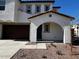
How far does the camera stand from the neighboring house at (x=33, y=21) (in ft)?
68.2

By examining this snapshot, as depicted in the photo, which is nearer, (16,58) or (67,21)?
(16,58)

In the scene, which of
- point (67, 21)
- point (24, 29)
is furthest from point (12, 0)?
point (67, 21)

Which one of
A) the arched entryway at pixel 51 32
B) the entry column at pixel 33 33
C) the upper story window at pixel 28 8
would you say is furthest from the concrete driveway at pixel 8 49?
the upper story window at pixel 28 8

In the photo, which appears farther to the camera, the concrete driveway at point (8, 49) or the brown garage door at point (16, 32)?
the brown garage door at point (16, 32)

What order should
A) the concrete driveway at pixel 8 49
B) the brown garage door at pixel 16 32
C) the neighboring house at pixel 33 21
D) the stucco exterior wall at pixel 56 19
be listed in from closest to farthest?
1. the concrete driveway at pixel 8 49
2. the stucco exterior wall at pixel 56 19
3. the neighboring house at pixel 33 21
4. the brown garage door at pixel 16 32

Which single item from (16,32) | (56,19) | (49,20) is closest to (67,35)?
(56,19)

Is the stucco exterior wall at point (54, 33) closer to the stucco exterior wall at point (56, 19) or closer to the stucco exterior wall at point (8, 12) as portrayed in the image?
the stucco exterior wall at point (56, 19)

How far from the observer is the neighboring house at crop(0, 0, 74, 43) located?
818 inches

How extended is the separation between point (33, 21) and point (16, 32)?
8638 mm

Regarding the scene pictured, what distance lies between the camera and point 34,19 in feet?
69.3

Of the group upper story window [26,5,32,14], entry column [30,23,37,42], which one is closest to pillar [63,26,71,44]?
entry column [30,23,37,42]

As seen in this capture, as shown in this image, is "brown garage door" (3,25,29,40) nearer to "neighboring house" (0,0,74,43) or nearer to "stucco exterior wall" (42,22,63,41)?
"neighboring house" (0,0,74,43)

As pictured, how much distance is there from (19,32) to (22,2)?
5677 mm

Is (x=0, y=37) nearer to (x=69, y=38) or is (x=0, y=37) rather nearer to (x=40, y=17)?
(x=40, y=17)
